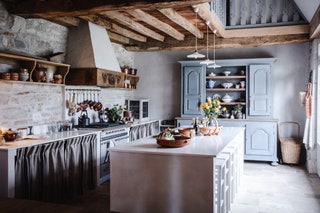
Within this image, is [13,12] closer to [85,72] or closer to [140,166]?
[85,72]

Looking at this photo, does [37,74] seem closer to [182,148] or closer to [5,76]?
[5,76]

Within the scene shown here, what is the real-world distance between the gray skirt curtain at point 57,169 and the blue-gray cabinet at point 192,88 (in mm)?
3250

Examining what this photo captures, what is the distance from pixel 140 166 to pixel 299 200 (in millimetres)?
2823

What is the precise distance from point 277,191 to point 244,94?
3234 millimetres

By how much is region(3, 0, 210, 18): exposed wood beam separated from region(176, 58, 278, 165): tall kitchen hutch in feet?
13.0

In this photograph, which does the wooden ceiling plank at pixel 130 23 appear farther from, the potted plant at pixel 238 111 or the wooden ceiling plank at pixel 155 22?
the potted plant at pixel 238 111

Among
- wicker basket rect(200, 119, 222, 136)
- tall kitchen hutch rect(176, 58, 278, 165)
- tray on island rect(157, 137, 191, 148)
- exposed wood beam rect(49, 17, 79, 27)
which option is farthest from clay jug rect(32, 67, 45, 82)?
tall kitchen hutch rect(176, 58, 278, 165)

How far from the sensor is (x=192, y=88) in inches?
317

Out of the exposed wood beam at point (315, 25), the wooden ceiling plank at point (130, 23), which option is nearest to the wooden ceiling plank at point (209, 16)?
the wooden ceiling plank at point (130, 23)

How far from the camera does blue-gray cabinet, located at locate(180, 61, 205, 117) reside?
7980 millimetres

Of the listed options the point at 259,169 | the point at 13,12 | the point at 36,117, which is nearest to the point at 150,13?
the point at 13,12

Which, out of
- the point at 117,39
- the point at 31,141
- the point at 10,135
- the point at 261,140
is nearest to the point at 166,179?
the point at 31,141

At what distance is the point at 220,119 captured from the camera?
7758mm

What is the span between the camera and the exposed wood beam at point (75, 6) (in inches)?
157
